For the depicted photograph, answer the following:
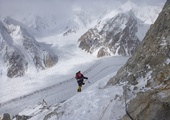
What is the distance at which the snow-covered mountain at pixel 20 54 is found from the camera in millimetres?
104356

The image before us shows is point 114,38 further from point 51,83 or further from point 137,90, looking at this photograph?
point 137,90

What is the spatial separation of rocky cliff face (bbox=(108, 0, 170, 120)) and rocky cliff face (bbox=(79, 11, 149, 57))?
106 m

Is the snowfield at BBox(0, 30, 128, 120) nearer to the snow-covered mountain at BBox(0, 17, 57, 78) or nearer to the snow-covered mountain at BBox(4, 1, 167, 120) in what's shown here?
the snow-covered mountain at BBox(0, 17, 57, 78)

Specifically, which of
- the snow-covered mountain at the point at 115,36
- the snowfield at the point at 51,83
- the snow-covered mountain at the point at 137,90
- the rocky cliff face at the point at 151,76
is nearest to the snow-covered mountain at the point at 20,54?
the snowfield at the point at 51,83

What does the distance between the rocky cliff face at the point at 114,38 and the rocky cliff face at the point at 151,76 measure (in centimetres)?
10562

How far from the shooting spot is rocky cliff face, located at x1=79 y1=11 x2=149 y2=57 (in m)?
131

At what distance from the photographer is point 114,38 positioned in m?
140

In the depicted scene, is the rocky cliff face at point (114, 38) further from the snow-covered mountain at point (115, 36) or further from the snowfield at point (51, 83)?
the snowfield at point (51, 83)

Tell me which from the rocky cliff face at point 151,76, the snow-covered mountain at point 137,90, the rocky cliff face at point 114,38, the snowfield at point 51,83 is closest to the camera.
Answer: the rocky cliff face at point 151,76

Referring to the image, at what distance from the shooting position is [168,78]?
1281cm

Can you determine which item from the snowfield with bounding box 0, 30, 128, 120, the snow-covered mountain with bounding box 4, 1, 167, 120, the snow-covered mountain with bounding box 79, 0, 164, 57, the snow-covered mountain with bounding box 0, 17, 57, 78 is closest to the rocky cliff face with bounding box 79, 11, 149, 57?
the snow-covered mountain with bounding box 79, 0, 164, 57

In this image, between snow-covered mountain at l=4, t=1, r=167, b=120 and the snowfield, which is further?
the snowfield

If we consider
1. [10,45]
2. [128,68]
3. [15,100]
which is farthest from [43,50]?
[128,68]

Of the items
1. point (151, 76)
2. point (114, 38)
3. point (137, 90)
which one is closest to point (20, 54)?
point (114, 38)
